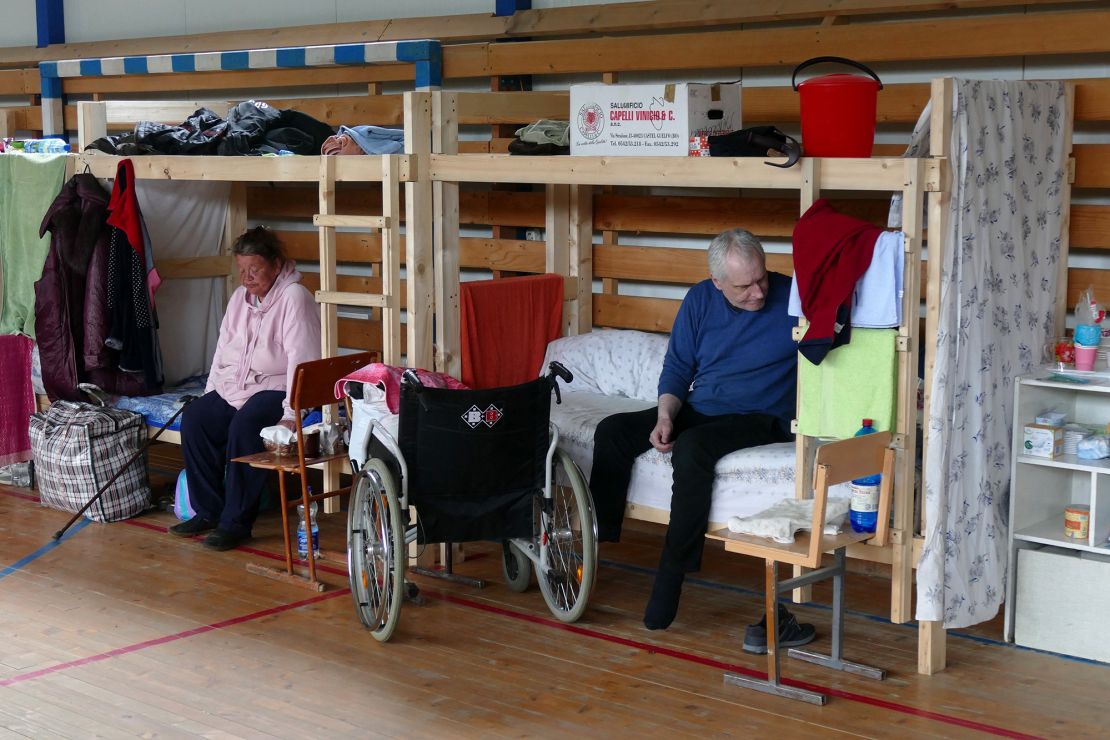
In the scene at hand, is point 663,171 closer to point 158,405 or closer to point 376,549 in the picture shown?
point 376,549

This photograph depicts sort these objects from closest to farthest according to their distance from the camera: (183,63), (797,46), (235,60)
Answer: (797,46) < (235,60) < (183,63)

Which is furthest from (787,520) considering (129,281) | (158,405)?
(129,281)

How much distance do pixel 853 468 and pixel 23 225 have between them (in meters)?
4.67

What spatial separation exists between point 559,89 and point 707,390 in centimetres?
222

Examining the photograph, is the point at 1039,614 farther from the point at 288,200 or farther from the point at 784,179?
the point at 288,200

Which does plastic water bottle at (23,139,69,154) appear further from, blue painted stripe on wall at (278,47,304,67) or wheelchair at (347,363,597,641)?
wheelchair at (347,363,597,641)

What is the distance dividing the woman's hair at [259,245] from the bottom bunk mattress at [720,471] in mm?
1436

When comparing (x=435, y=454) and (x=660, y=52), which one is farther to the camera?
(x=660, y=52)

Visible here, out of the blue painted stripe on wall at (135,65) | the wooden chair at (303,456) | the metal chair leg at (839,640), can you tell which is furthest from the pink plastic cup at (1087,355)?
the blue painted stripe on wall at (135,65)

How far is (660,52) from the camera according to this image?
6023mm

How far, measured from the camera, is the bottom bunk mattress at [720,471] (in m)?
4.54

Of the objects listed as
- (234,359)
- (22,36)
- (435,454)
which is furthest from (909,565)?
(22,36)

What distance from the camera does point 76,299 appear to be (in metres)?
6.48

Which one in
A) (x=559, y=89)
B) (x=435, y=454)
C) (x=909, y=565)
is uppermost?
(x=559, y=89)
